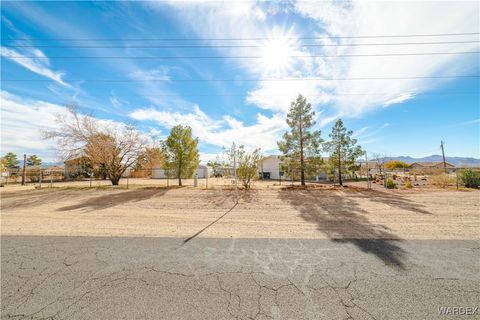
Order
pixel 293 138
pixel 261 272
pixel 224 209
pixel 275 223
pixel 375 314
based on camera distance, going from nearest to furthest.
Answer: pixel 375 314 → pixel 261 272 → pixel 275 223 → pixel 224 209 → pixel 293 138

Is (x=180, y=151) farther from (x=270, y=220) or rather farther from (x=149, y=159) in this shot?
(x=270, y=220)

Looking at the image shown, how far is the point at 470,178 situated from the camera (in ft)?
47.2

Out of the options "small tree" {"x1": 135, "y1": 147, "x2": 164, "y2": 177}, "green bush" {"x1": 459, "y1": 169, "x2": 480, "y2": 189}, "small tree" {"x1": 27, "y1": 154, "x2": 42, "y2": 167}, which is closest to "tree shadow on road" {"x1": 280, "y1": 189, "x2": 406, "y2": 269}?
"green bush" {"x1": 459, "y1": 169, "x2": 480, "y2": 189}

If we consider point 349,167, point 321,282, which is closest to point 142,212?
point 321,282

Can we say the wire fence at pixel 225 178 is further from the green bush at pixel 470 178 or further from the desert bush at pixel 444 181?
the green bush at pixel 470 178

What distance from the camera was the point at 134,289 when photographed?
3.01 m

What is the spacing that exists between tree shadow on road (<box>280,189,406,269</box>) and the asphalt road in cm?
7

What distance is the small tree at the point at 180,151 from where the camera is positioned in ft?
56.9

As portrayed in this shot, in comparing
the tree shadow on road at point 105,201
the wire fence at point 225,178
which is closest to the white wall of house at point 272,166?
the wire fence at point 225,178

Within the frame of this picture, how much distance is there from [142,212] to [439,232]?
10661 millimetres

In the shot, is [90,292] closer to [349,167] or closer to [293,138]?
[293,138]

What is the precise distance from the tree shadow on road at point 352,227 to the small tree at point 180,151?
10835 mm

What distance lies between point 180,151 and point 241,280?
50.8ft

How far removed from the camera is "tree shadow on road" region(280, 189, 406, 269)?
423cm
